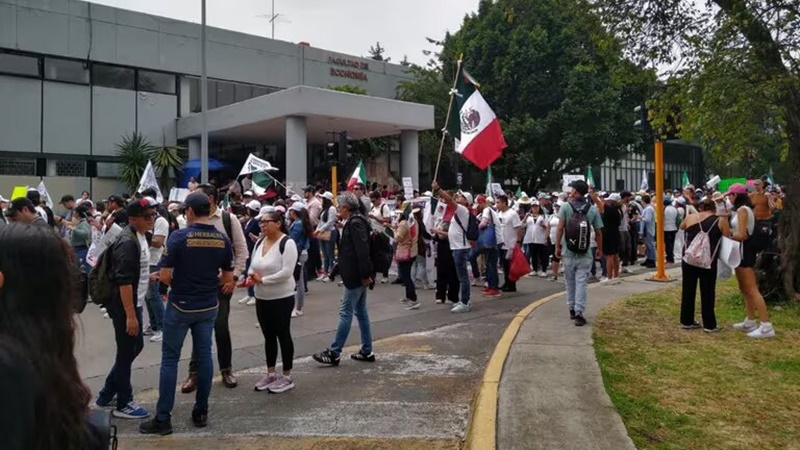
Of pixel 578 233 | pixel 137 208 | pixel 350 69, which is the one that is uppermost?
pixel 350 69

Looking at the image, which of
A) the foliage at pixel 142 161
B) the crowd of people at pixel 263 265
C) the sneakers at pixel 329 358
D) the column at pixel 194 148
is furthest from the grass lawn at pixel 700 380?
the column at pixel 194 148

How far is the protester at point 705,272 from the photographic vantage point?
782 cm

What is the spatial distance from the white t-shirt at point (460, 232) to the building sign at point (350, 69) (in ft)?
90.1

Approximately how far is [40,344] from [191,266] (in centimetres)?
347

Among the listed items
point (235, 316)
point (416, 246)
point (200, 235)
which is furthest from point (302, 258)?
point (200, 235)

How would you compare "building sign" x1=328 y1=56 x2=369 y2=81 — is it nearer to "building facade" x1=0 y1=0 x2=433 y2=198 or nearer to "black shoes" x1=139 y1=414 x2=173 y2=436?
"building facade" x1=0 y1=0 x2=433 y2=198

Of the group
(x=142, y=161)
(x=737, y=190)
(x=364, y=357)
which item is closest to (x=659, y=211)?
(x=737, y=190)

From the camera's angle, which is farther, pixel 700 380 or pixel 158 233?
pixel 158 233

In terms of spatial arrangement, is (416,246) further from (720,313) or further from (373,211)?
(720,313)

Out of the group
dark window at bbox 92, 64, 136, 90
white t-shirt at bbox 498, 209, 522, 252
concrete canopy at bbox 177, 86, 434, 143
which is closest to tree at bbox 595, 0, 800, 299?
white t-shirt at bbox 498, 209, 522, 252

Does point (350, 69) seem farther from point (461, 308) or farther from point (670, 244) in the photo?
point (461, 308)

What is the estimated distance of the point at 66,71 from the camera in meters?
27.4

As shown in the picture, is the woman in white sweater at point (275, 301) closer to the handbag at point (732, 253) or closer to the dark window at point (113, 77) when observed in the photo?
the handbag at point (732, 253)

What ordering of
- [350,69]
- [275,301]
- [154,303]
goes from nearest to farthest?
[275,301] → [154,303] → [350,69]
